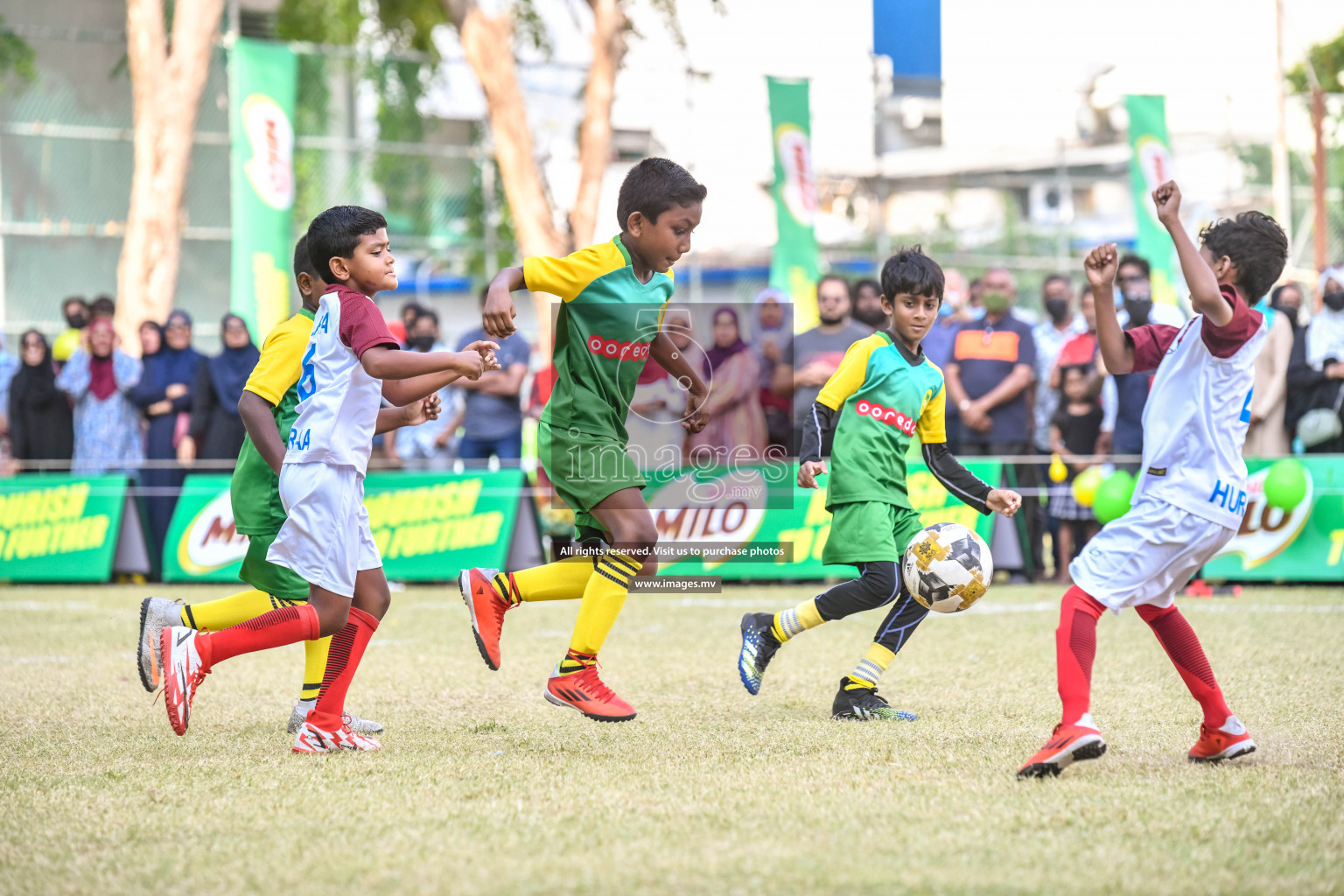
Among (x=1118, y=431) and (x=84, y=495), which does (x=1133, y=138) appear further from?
(x=84, y=495)

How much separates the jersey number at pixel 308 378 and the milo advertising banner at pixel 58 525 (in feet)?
25.3

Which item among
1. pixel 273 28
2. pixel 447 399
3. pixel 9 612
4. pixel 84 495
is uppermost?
pixel 273 28

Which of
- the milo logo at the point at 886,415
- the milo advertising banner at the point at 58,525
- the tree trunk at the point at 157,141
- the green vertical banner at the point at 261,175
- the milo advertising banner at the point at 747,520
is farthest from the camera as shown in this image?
the tree trunk at the point at 157,141

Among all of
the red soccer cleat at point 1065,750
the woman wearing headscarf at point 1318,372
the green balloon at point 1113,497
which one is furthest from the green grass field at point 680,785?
the woman wearing headscarf at point 1318,372

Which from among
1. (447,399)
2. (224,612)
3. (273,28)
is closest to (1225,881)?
(224,612)

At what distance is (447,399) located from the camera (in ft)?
42.8

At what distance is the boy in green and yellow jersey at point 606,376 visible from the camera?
5.03m

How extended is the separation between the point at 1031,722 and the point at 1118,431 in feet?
19.6

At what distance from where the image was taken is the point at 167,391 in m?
12.3

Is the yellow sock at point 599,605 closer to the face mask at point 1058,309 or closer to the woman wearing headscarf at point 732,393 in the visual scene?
the woman wearing headscarf at point 732,393

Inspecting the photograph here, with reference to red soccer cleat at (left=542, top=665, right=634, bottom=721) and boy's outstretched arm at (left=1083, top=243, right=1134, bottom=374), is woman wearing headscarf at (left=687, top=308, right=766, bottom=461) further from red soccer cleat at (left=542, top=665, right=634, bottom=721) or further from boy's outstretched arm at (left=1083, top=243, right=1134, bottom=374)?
boy's outstretched arm at (left=1083, top=243, right=1134, bottom=374)

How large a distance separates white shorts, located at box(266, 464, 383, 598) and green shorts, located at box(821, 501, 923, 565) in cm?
199

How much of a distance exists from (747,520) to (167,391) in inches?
217

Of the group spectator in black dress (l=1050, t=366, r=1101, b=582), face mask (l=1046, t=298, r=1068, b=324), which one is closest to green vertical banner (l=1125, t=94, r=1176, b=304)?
face mask (l=1046, t=298, r=1068, b=324)
